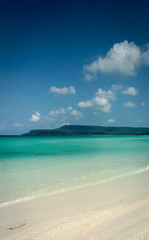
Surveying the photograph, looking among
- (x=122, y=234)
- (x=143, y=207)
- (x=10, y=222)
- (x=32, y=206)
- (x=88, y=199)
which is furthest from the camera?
(x=88, y=199)

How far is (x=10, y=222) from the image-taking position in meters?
4.40

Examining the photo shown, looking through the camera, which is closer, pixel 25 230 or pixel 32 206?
pixel 25 230

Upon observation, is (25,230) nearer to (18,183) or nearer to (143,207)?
(143,207)

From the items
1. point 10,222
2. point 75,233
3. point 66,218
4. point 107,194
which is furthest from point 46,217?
point 107,194

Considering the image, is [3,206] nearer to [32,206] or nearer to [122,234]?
[32,206]

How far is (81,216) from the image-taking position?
14.7 feet

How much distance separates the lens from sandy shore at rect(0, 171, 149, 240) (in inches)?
140

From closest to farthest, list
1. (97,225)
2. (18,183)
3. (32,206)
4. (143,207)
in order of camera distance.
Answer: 1. (97,225)
2. (143,207)
3. (32,206)
4. (18,183)

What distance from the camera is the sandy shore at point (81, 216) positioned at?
3549 mm

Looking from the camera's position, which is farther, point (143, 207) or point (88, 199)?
point (88, 199)

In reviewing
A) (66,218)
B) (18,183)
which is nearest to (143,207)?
(66,218)

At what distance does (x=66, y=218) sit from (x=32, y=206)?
1490mm

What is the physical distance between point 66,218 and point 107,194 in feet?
7.81

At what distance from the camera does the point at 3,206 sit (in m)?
5.52
